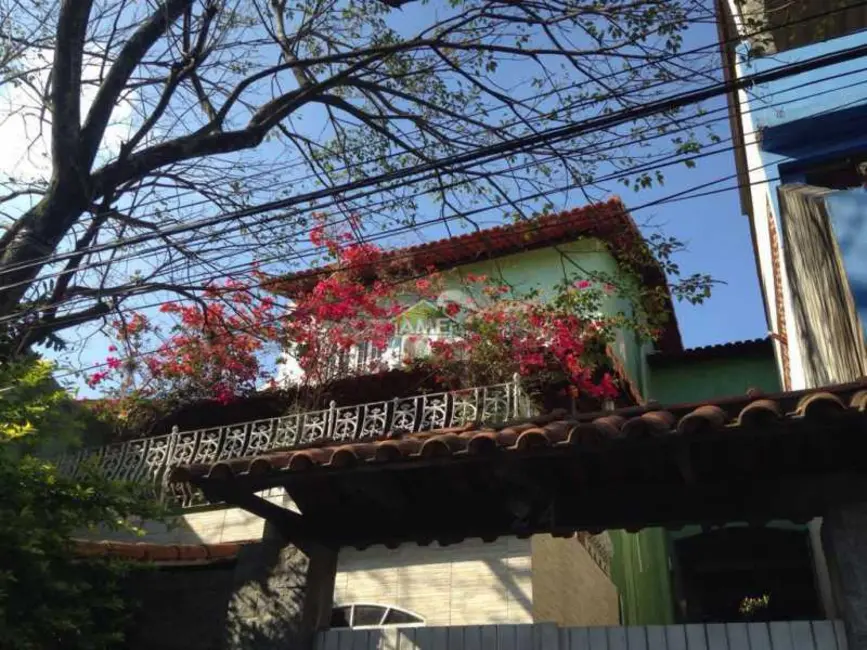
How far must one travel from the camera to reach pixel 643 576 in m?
11.7

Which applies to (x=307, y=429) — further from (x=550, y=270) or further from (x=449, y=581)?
(x=550, y=270)

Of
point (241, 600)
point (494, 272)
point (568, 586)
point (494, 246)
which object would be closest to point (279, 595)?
point (241, 600)

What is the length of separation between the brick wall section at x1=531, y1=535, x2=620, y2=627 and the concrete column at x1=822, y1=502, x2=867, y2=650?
347 cm

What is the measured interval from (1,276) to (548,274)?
8677 millimetres

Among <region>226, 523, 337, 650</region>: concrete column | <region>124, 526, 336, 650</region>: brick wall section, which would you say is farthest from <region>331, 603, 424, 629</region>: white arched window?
<region>226, 523, 337, 650</region>: concrete column

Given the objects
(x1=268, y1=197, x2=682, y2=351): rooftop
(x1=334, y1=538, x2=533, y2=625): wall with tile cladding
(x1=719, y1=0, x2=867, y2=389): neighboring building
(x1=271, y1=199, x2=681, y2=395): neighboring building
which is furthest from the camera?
(x1=271, y1=199, x2=681, y2=395): neighboring building

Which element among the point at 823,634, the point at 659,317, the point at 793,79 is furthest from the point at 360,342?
the point at 823,634

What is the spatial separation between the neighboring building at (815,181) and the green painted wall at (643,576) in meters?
4.08

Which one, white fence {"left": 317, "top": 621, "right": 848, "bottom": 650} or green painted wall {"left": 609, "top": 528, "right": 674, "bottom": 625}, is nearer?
white fence {"left": 317, "top": 621, "right": 848, "bottom": 650}

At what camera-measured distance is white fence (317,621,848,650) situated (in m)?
3.81

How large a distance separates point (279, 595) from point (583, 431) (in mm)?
2289

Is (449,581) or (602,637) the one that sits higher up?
(449,581)

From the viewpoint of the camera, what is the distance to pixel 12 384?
5324mm

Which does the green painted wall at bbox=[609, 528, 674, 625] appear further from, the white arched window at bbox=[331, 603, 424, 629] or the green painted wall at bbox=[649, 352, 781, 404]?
the white arched window at bbox=[331, 603, 424, 629]
